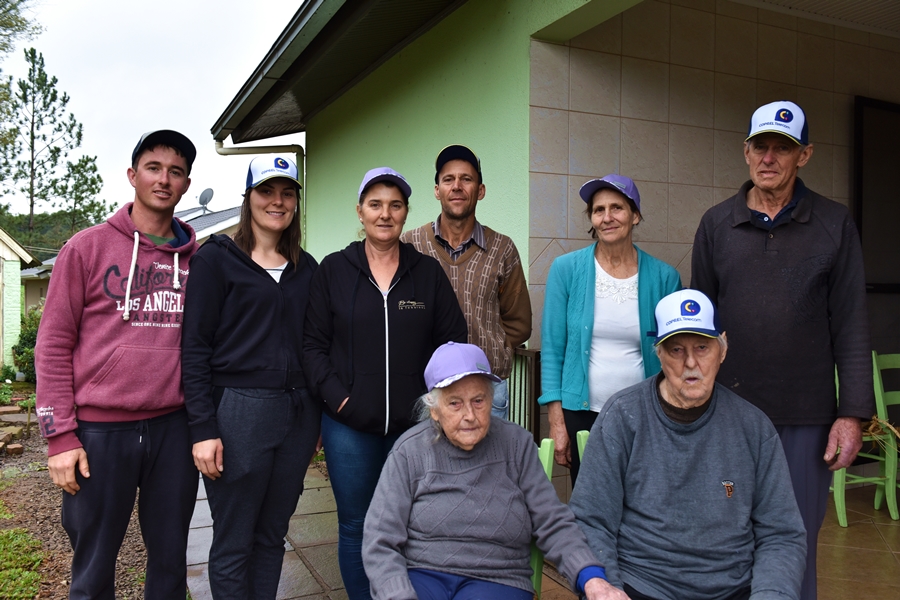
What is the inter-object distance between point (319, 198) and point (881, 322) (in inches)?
234

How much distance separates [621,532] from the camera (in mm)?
1942

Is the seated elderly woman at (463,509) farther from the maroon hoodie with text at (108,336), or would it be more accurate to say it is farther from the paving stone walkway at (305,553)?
the paving stone walkway at (305,553)

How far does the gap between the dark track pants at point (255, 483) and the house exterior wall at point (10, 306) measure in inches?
653

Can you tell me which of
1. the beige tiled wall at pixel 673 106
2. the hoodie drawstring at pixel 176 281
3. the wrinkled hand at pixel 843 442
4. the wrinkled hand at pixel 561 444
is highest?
the beige tiled wall at pixel 673 106

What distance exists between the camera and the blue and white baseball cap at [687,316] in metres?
1.86

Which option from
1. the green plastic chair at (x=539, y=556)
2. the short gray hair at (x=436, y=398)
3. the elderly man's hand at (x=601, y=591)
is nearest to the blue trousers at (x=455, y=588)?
the green plastic chair at (x=539, y=556)

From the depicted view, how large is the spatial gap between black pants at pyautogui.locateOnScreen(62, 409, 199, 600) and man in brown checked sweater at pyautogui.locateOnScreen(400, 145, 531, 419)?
1.11 m

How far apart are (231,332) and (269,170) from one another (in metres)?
0.54

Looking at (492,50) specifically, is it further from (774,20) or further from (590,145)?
(774,20)

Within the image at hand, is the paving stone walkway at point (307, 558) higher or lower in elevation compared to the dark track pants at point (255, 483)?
lower

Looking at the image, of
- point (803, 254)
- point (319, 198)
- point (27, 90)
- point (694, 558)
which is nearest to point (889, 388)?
point (803, 254)

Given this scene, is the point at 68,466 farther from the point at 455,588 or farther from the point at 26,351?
the point at 26,351

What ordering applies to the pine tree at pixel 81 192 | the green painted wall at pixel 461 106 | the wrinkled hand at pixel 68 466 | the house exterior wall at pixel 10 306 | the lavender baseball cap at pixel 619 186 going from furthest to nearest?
the pine tree at pixel 81 192 → the house exterior wall at pixel 10 306 → the green painted wall at pixel 461 106 → the lavender baseball cap at pixel 619 186 → the wrinkled hand at pixel 68 466

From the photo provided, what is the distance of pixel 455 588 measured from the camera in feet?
6.21
